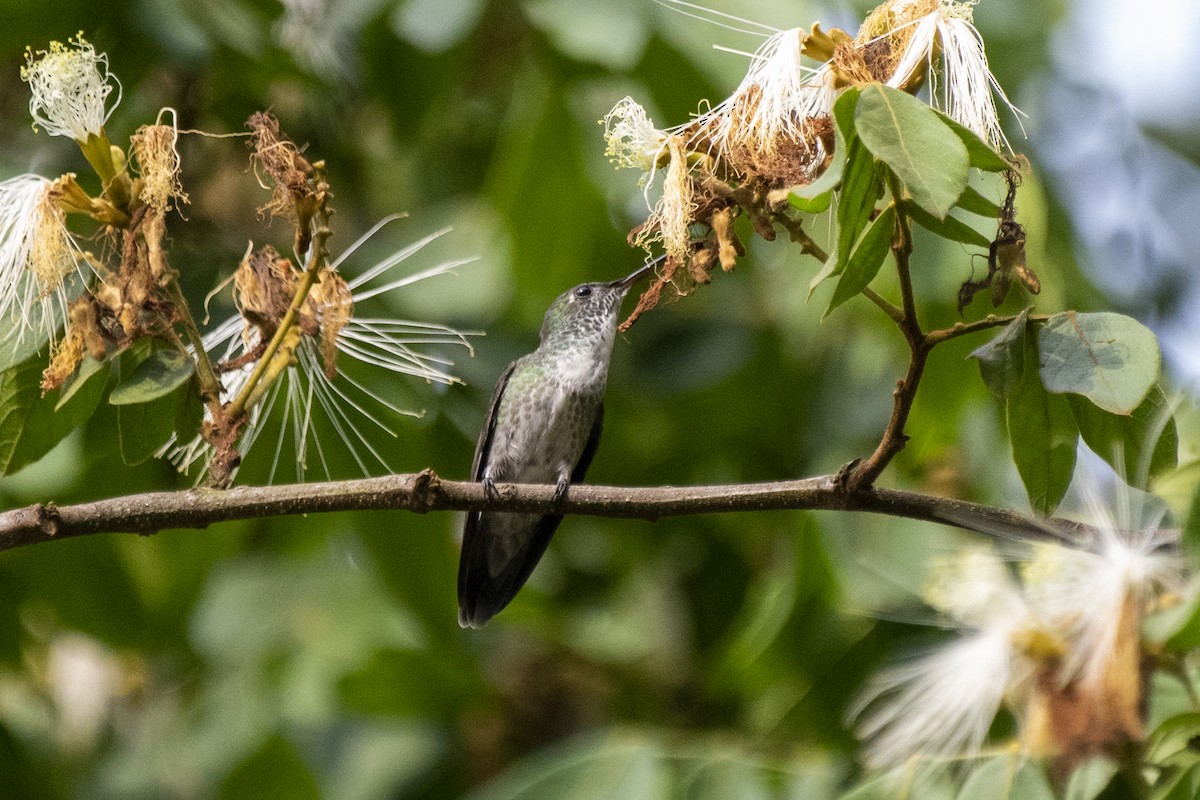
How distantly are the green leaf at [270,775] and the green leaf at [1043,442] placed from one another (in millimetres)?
2321

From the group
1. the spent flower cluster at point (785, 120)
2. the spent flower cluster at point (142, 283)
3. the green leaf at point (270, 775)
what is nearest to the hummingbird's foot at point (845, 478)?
the spent flower cluster at point (785, 120)

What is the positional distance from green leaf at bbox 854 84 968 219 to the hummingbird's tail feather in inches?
79.6

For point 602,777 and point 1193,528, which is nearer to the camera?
point 1193,528

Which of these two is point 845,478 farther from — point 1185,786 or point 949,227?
point 1185,786

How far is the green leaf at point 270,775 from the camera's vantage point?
3398 mm

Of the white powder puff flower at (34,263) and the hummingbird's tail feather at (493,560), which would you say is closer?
the white powder puff flower at (34,263)

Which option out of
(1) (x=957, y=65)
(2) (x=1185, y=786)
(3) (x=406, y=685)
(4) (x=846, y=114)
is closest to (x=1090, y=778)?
(2) (x=1185, y=786)

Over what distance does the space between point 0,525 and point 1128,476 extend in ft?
4.99

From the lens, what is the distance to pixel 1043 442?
1652 millimetres

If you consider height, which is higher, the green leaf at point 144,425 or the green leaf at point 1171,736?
the green leaf at point 144,425

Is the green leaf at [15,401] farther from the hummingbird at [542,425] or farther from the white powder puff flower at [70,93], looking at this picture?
the hummingbird at [542,425]

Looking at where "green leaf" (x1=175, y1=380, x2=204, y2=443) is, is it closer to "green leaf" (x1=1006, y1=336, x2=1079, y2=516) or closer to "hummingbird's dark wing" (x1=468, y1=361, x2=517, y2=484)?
"green leaf" (x1=1006, y1=336, x2=1079, y2=516)

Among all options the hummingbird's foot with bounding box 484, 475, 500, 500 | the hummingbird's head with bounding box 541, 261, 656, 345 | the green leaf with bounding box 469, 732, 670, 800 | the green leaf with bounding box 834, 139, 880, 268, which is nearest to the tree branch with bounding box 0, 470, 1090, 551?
the hummingbird's foot with bounding box 484, 475, 500, 500

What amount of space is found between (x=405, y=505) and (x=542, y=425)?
1671 millimetres
